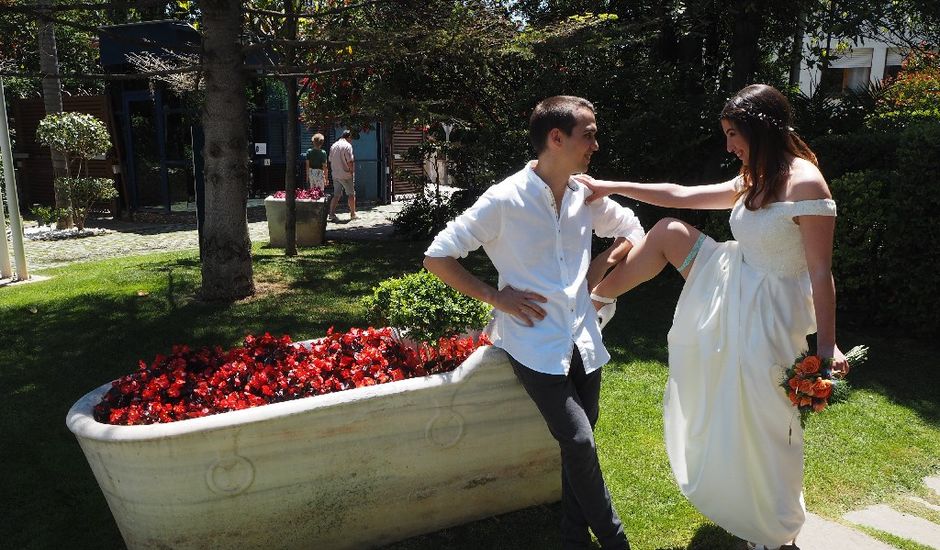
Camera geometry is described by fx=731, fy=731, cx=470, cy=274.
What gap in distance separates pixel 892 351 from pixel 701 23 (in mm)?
4635

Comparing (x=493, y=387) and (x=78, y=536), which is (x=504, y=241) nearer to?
→ (x=493, y=387)

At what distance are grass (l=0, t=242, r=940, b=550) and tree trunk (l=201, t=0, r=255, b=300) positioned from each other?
47cm

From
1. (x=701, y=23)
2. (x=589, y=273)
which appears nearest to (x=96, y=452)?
(x=589, y=273)

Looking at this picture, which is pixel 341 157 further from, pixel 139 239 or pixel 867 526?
pixel 867 526

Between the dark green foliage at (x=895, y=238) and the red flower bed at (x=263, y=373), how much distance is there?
4249 millimetres

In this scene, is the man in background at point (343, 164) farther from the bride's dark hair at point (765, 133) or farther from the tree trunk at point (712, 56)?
the bride's dark hair at point (765, 133)

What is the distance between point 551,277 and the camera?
2.89 meters

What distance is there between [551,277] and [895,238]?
4626 mm

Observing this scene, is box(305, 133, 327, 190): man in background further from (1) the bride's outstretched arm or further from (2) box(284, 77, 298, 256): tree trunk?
(1) the bride's outstretched arm

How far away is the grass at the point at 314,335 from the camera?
3.57m

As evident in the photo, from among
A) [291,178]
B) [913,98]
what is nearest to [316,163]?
[291,178]

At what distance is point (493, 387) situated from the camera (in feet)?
10.8

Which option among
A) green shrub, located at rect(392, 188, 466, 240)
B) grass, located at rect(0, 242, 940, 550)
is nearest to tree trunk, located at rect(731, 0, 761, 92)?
grass, located at rect(0, 242, 940, 550)

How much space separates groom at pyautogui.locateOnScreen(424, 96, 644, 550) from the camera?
2816mm
